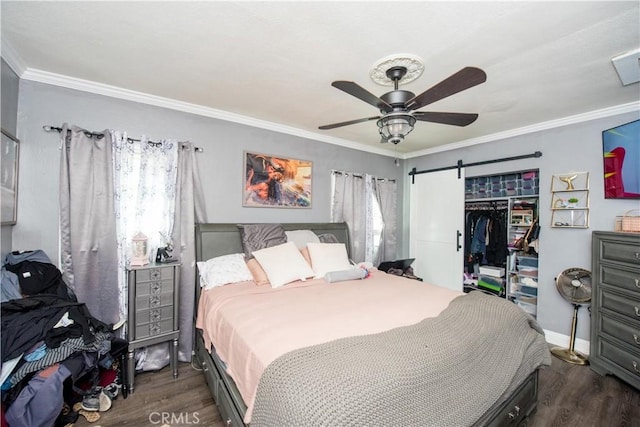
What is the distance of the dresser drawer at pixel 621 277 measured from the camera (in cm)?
220

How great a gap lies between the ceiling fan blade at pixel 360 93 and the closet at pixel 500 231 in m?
2.82

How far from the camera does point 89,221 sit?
2244 mm

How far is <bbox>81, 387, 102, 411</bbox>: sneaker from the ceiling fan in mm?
2630

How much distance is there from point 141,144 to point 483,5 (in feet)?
9.13

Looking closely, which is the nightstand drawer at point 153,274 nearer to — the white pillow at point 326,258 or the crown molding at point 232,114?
the white pillow at point 326,258

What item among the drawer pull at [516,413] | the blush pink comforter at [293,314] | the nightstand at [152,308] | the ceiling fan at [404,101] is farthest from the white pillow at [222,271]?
the drawer pull at [516,413]

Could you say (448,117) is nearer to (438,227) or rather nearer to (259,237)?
(259,237)

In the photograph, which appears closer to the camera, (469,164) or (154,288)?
(154,288)

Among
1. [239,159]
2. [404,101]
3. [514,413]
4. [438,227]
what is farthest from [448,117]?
[438,227]

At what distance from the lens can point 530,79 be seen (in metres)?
2.13

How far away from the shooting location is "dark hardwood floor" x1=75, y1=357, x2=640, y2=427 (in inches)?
72.0

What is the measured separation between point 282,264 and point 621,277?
9.78 ft

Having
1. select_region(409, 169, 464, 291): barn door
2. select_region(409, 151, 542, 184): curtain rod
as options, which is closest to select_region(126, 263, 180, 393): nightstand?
select_region(409, 169, 464, 291): barn door

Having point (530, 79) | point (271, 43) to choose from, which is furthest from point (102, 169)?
point (530, 79)
